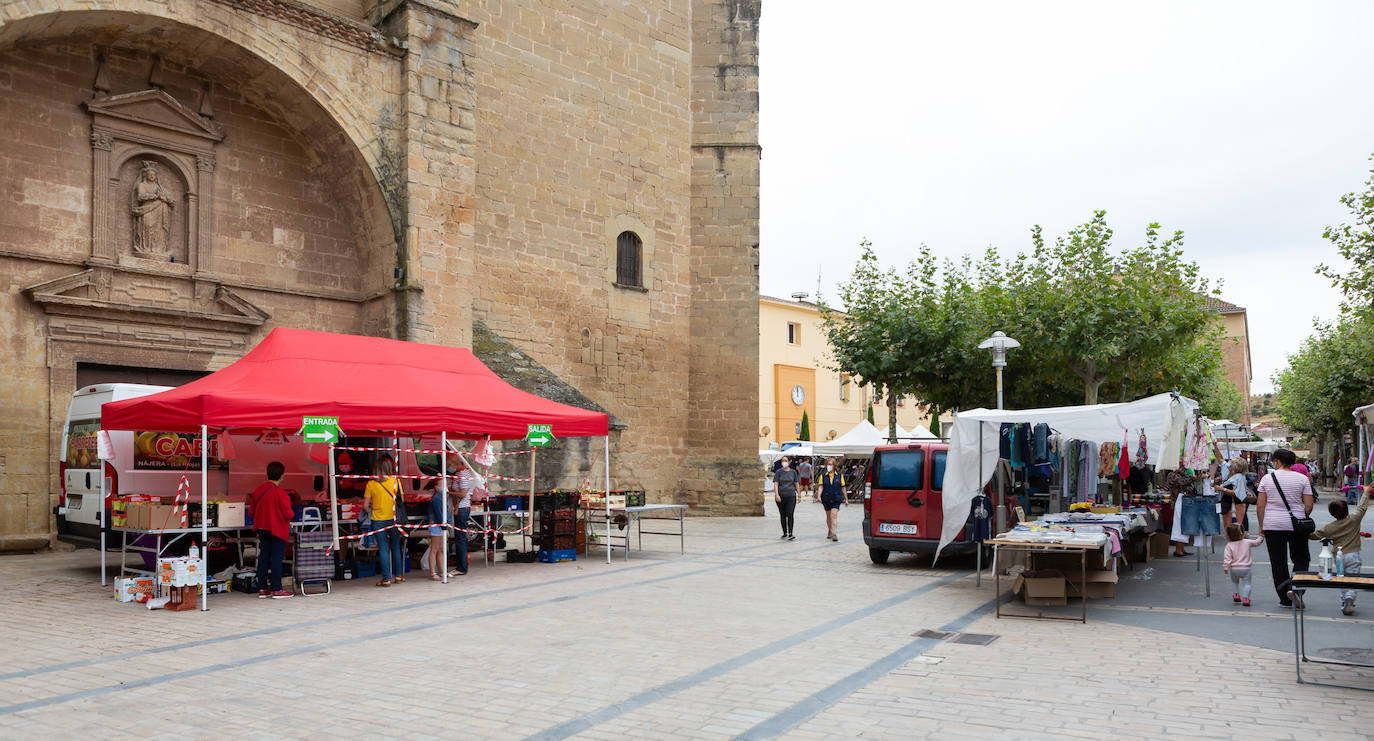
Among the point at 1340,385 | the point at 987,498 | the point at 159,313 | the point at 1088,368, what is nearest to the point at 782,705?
the point at 987,498

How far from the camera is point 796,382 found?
156 feet

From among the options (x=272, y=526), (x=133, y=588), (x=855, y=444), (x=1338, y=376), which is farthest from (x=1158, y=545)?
(x=1338, y=376)

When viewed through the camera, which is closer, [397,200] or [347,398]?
[347,398]

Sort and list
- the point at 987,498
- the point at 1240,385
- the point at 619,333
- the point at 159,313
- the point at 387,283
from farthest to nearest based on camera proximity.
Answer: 1. the point at 1240,385
2. the point at 619,333
3. the point at 387,283
4. the point at 159,313
5. the point at 987,498

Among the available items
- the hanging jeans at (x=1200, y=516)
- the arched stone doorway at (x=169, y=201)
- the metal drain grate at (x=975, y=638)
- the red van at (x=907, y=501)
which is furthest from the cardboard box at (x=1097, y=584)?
the arched stone doorway at (x=169, y=201)

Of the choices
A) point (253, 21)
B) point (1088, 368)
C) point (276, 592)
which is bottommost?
point (276, 592)

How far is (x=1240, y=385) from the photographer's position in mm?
87500

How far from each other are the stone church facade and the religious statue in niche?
34 millimetres

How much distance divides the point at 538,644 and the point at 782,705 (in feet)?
7.89

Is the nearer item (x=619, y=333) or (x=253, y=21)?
(x=253, y=21)

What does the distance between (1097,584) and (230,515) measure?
8.55 meters

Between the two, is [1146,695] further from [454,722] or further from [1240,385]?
[1240,385]

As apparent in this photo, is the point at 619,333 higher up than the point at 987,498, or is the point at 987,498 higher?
the point at 619,333

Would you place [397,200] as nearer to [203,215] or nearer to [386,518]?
[203,215]
